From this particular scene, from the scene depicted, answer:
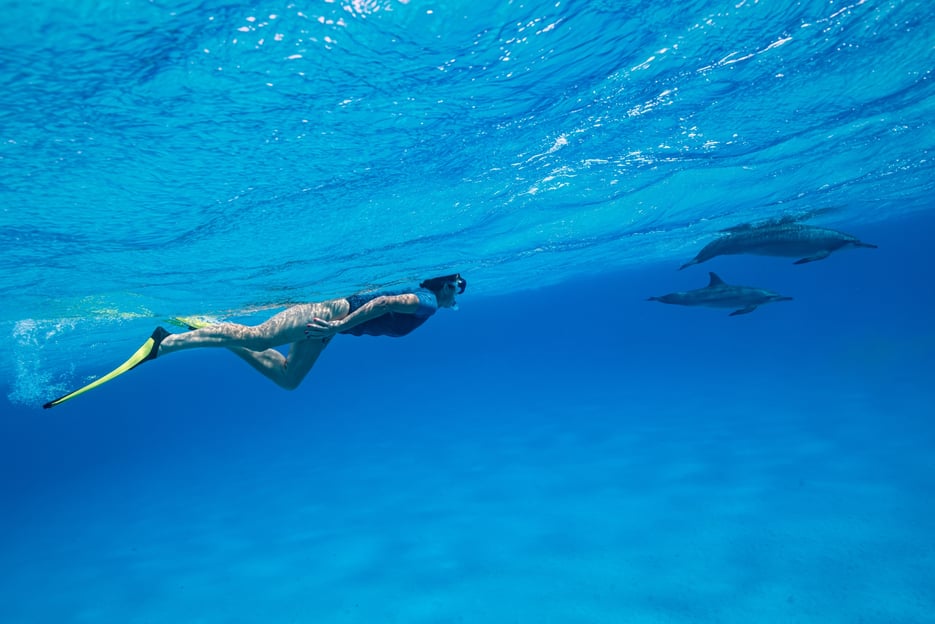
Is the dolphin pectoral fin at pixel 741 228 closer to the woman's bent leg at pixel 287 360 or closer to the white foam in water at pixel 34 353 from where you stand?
the woman's bent leg at pixel 287 360

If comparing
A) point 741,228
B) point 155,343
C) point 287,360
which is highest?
point 741,228

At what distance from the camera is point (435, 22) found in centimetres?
516

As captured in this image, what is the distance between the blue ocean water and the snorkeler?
2593 millimetres

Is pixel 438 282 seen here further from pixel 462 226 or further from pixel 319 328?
pixel 462 226

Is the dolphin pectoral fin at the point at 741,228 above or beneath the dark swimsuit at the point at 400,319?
above

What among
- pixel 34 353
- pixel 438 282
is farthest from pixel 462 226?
pixel 34 353

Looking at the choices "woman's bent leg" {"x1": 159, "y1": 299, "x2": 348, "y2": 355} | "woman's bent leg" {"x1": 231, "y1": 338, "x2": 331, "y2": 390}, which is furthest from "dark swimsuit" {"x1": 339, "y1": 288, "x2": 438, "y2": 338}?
"woman's bent leg" {"x1": 231, "y1": 338, "x2": 331, "y2": 390}

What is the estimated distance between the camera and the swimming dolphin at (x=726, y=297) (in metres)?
10.5

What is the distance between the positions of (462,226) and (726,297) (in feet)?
24.1

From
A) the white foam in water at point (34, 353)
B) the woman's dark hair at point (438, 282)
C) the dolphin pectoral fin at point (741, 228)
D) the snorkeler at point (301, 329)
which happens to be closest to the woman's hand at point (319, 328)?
the snorkeler at point (301, 329)

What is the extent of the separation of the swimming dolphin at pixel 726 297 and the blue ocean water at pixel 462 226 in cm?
341

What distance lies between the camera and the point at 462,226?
14336mm

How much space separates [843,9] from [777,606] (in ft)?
29.4

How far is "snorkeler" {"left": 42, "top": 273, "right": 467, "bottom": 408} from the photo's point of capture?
6348 millimetres
